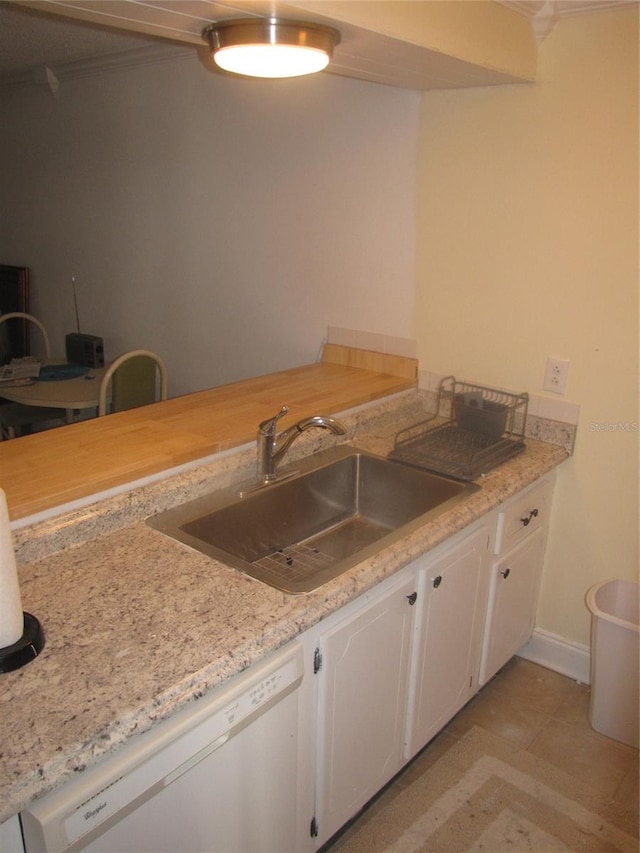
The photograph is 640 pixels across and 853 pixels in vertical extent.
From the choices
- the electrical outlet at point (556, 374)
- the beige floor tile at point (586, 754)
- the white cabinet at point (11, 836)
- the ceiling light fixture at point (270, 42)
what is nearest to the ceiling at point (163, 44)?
the ceiling light fixture at point (270, 42)

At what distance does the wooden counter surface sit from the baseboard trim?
1.00 metres

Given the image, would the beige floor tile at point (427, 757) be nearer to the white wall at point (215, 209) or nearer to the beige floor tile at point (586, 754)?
the beige floor tile at point (586, 754)

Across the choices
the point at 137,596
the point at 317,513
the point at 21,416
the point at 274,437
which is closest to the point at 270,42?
the point at 274,437

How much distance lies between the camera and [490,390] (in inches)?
87.6

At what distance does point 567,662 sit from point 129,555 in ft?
5.27

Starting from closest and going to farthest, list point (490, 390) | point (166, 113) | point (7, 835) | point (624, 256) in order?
1. point (7, 835)
2. point (624, 256)
3. point (490, 390)
4. point (166, 113)

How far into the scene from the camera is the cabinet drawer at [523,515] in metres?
1.92

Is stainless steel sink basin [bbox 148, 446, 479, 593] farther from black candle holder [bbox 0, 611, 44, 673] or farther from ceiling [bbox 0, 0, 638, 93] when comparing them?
ceiling [bbox 0, 0, 638, 93]

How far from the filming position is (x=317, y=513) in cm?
196

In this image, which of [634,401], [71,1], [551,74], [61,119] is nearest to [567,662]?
[634,401]

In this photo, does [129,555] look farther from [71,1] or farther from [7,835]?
[71,1]

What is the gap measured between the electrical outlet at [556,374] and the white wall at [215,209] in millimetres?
502

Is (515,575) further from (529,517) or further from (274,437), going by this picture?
(274,437)

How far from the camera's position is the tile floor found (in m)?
1.87
